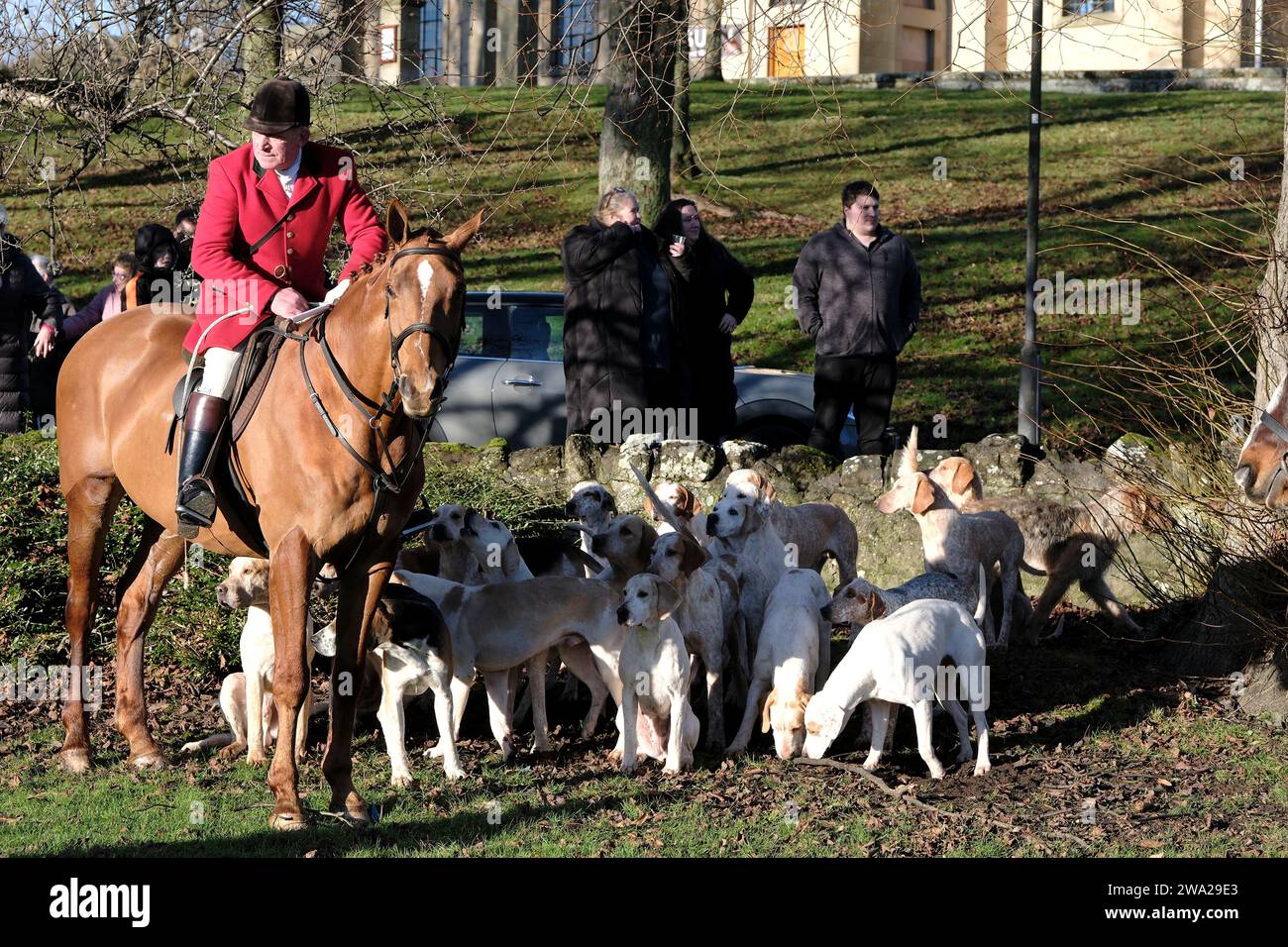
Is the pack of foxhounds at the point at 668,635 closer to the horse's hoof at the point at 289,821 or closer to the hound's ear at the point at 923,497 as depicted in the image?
the hound's ear at the point at 923,497

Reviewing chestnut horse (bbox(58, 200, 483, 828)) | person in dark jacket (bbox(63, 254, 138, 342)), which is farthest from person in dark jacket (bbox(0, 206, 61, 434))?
chestnut horse (bbox(58, 200, 483, 828))

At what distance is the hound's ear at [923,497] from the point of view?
846 cm

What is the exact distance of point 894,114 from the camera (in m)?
28.9

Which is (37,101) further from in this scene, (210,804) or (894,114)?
(894,114)

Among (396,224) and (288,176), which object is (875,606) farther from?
(288,176)

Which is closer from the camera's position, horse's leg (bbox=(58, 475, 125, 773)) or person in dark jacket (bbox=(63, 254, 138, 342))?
horse's leg (bbox=(58, 475, 125, 773))

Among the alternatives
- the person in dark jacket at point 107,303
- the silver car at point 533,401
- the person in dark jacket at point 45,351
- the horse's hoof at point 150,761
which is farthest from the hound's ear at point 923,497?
the person in dark jacket at point 45,351

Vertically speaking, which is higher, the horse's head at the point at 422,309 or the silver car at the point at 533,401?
the horse's head at the point at 422,309

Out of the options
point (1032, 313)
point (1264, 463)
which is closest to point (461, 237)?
point (1264, 463)

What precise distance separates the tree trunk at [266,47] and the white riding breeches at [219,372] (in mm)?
5435

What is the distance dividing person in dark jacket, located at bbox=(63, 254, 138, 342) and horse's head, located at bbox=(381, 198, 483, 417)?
20.5 ft

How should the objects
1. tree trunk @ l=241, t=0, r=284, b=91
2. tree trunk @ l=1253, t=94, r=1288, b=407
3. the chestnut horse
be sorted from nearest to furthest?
1. the chestnut horse
2. tree trunk @ l=1253, t=94, r=1288, b=407
3. tree trunk @ l=241, t=0, r=284, b=91

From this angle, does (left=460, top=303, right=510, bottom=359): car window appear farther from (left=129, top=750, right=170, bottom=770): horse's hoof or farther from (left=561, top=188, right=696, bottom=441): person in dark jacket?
(left=129, top=750, right=170, bottom=770): horse's hoof

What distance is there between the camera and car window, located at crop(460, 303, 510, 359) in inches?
478
